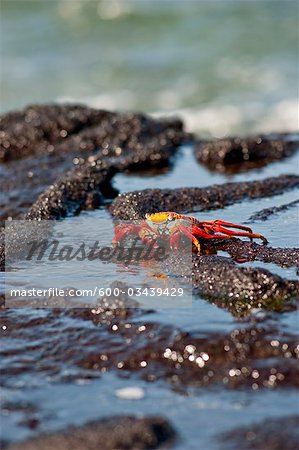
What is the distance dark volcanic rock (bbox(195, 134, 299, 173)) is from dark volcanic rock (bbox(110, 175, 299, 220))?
1.02 metres

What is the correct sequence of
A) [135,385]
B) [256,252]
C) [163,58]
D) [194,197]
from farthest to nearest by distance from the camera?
[163,58] < [194,197] < [256,252] < [135,385]

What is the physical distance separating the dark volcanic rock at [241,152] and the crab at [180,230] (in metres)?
2.91

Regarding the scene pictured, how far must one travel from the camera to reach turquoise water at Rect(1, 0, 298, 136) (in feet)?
54.2

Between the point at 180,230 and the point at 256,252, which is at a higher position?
the point at 180,230

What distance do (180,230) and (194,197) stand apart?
154cm

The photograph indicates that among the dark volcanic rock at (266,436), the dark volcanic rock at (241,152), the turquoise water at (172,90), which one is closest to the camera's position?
the dark volcanic rock at (266,436)

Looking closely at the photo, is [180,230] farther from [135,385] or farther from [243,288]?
[135,385]

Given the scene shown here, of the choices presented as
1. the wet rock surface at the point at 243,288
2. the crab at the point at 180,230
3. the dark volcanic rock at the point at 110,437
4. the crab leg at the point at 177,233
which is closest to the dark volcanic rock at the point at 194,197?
the crab at the point at 180,230

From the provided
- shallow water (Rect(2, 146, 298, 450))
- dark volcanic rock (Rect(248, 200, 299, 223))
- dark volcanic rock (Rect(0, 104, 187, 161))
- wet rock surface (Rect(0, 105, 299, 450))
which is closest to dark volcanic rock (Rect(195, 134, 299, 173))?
dark volcanic rock (Rect(0, 104, 187, 161))

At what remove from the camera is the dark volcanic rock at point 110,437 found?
3.74 meters

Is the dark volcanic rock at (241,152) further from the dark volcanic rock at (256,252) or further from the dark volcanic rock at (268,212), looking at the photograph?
the dark volcanic rock at (256,252)

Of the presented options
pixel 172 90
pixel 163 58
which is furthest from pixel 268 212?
pixel 163 58

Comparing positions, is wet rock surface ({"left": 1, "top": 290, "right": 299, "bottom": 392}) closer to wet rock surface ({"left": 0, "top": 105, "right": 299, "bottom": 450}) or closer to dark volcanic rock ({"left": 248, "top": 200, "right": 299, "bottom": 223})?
wet rock surface ({"left": 0, "top": 105, "right": 299, "bottom": 450})

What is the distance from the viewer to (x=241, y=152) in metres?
9.22
